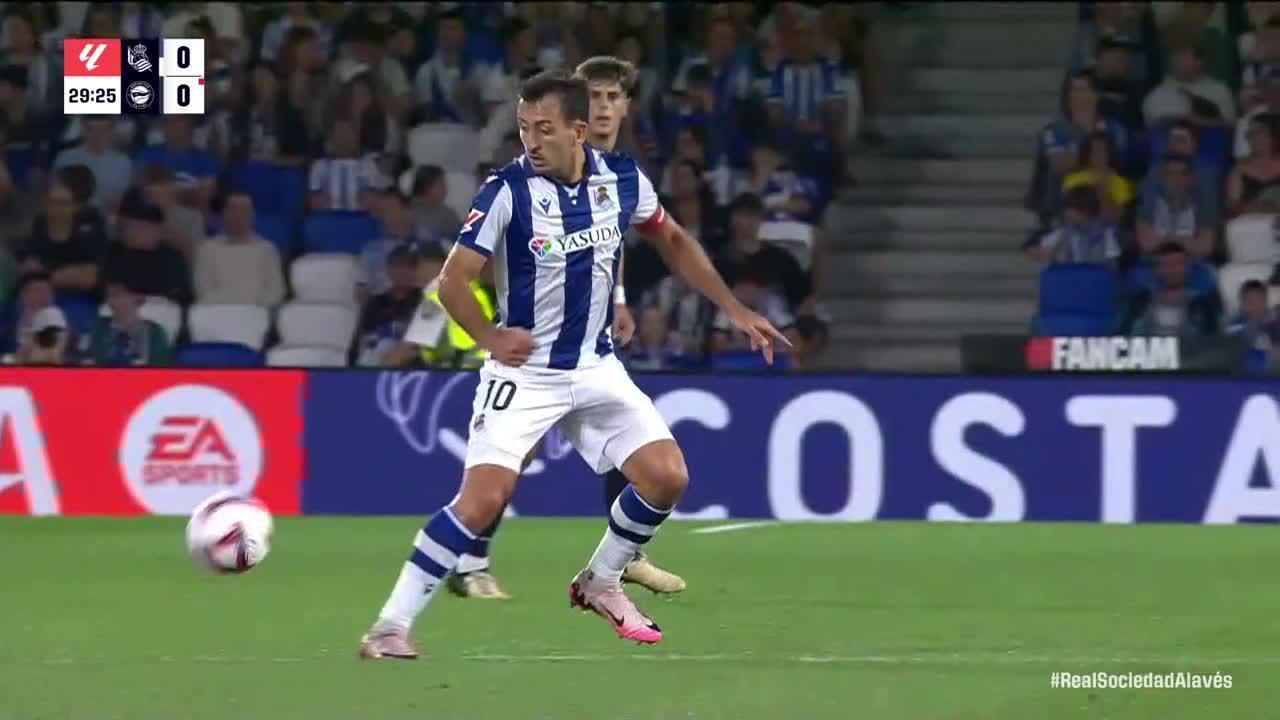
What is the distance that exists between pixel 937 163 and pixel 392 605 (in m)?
11.0

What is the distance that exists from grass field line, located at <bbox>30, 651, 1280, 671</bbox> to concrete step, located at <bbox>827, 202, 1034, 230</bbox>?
9714mm

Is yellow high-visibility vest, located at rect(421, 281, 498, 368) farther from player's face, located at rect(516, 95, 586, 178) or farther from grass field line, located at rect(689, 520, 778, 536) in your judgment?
player's face, located at rect(516, 95, 586, 178)

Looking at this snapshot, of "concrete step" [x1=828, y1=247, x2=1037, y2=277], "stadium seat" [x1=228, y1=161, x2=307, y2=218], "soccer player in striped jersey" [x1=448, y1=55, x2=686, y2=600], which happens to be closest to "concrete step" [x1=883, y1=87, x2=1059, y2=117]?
"concrete step" [x1=828, y1=247, x2=1037, y2=277]

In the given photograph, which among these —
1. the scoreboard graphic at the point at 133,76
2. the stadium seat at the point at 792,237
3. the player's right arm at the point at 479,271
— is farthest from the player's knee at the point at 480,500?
the stadium seat at the point at 792,237

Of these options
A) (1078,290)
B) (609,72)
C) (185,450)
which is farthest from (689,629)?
(1078,290)

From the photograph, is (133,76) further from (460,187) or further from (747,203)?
(747,203)

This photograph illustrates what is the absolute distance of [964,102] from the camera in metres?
18.4

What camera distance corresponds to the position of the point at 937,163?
18.1 metres

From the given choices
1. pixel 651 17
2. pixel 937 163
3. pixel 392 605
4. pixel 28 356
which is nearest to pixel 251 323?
pixel 28 356

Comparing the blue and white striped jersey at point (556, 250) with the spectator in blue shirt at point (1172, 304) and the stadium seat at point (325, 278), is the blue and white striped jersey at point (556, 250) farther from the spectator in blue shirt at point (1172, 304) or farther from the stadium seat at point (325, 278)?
the stadium seat at point (325, 278)

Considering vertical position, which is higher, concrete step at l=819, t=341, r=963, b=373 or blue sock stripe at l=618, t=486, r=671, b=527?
blue sock stripe at l=618, t=486, r=671, b=527

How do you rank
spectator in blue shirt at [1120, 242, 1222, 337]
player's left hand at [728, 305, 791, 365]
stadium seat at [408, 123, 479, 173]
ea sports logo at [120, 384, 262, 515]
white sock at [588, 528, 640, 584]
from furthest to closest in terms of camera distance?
stadium seat at [408, 123, 479, 173] → spectator in blue shirt at [1120, 242, 1222, 337] → ea sports logo at [120, 384, 262, 515] → white sock at [588, 528, 640, 584] → player's left hand at [728, 305, 791, 365]

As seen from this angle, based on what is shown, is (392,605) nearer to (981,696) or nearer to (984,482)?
(981,696)

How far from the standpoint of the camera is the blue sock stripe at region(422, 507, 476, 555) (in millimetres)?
7633
